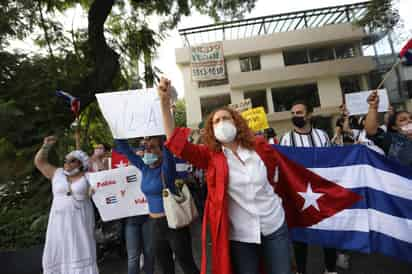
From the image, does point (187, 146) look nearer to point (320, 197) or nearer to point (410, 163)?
point (320, 197)

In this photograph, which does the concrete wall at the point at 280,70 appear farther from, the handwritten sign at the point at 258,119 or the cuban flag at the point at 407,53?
the cuban flag at the point at 407,53

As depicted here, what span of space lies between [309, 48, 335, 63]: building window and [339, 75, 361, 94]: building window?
85.1 inches

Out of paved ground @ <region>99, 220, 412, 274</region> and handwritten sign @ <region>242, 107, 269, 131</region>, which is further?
handwritten sign @ <region>242, 107, 269, 131</region>

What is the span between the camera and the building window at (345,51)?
22.7m

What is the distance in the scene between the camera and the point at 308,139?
3.22 m

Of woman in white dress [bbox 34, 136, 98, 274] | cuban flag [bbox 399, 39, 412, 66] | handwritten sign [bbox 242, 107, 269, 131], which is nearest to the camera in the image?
woman in white dress [bbox 34, 136, 98, 274]

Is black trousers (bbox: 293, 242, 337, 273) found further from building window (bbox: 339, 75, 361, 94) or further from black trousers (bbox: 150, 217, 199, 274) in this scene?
building window (bbox: 339, 75, 361, 94)

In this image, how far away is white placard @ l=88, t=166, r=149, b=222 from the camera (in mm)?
3402

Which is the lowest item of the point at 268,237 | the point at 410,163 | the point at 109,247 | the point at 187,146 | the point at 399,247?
the point at 109,247

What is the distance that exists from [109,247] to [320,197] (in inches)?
139

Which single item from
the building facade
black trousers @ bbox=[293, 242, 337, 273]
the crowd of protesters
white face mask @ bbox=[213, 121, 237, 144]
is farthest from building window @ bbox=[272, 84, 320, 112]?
white face mask @ bbox=[213, 121, 237, 144]

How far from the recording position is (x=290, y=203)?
9.22ft

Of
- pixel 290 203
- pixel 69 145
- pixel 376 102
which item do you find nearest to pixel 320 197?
pixel 290 203

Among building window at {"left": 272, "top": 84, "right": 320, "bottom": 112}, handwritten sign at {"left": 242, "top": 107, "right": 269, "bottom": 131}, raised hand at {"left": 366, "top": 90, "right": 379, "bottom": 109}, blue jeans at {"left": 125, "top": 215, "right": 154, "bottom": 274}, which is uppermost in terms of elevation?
building window at {"left": 272, "top": 84, "right": 320, "bottom": 112}
